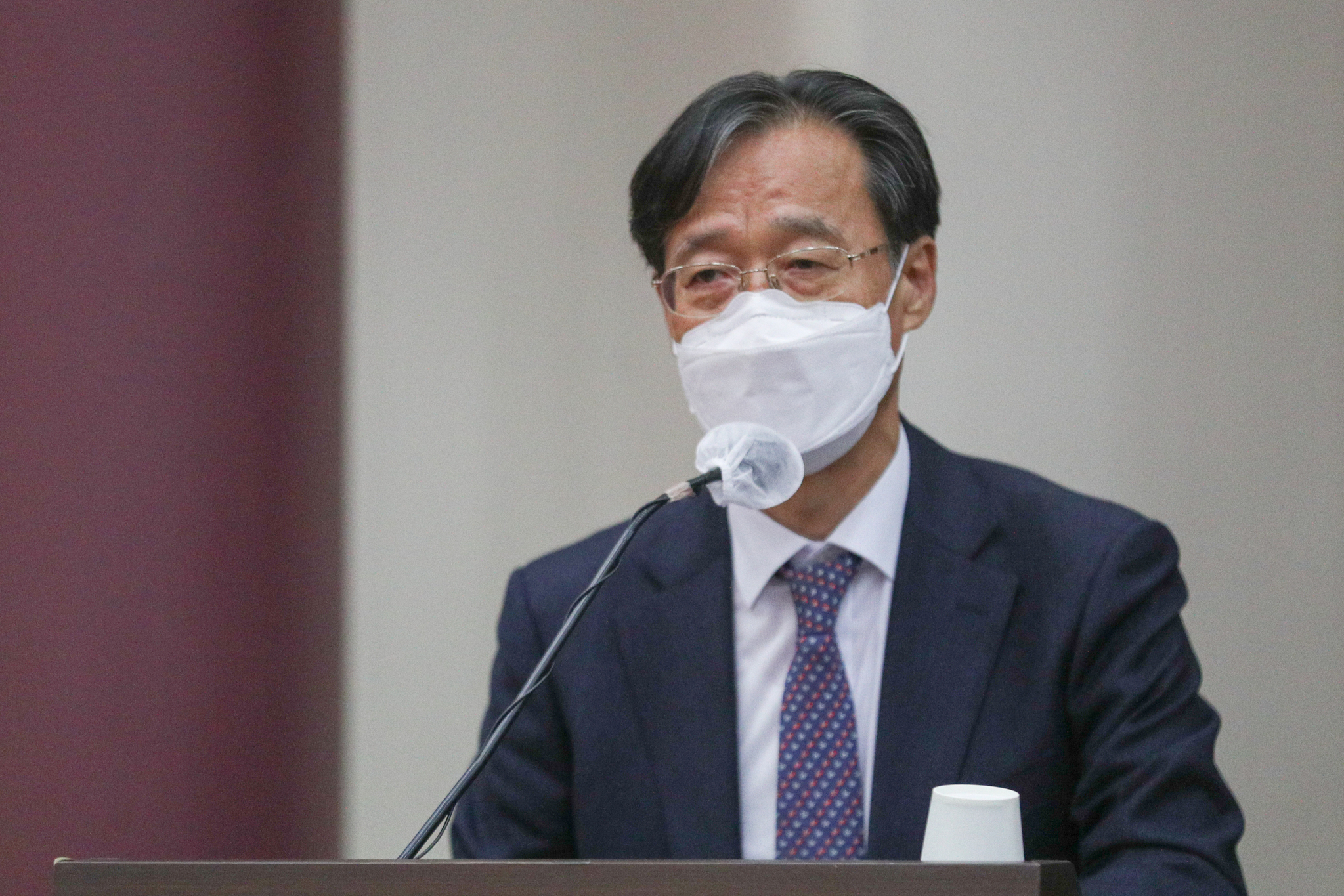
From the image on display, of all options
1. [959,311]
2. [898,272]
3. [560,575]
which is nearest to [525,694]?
[560,575]

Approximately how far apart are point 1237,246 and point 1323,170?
0.16 m

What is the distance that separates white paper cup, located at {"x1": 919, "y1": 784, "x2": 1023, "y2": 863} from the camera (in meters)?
0.79

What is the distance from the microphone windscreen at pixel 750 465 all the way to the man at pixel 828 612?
209 millimetres

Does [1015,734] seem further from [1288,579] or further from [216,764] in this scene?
[216,764]

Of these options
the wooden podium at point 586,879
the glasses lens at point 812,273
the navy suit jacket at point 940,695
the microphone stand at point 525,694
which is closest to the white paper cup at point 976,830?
the wooden podium at point 586,879

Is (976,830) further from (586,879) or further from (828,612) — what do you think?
(828,612)

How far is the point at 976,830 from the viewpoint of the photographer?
0.79 m

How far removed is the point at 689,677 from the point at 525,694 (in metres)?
0.59

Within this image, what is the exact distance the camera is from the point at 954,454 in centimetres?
155

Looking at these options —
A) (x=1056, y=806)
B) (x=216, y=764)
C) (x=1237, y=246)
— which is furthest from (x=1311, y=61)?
(x=216, y=764)

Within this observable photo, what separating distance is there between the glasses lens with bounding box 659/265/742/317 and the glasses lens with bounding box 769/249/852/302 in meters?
0.05

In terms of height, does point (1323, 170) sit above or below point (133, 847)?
above

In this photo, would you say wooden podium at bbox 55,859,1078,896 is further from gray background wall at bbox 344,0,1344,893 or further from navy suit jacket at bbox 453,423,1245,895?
gray background wall at bbox 344,0,1344,893

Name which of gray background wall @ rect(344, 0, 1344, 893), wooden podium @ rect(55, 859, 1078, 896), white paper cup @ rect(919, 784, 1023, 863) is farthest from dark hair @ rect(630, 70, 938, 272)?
wooden podium @ rect(55, 859, 1078, 896)
